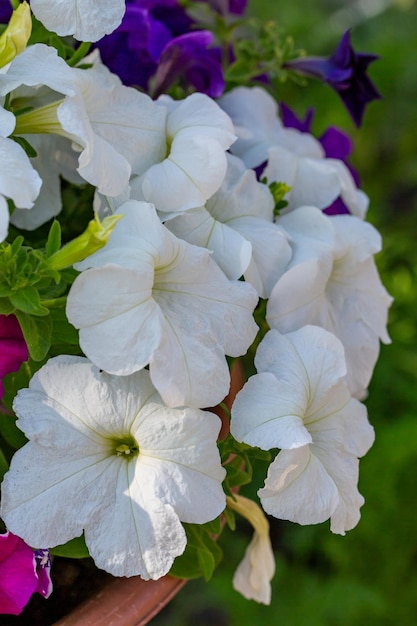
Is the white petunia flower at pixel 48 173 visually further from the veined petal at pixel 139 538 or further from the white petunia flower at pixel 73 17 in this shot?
the veined petal at pixel 139 538

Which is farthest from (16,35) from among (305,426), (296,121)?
(296,121)

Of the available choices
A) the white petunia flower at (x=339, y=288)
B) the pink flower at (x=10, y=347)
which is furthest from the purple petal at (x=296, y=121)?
the pink flower at (x=10, y=347)

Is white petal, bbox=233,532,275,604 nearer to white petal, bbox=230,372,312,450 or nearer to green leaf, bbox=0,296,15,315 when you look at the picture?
white petal, bbox=230,372,312,450

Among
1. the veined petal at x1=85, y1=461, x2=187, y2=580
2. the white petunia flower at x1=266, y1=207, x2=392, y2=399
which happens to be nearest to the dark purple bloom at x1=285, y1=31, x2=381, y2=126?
the white petunia flower at x1=266, y1=207, x2=392, y2=399

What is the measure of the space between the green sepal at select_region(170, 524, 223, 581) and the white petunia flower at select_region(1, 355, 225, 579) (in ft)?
0.30

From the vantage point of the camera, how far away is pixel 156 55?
0.81 m

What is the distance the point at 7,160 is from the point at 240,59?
0.47 m

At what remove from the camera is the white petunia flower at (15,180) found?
51 centimetres

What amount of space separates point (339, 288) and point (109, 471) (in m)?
0.30

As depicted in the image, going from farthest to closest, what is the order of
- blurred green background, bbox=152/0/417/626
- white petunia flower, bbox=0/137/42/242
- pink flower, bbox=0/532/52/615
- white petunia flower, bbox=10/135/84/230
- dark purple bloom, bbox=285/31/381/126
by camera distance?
blurred green background, bbox=152/0/417/626 → dark purple bloom, bbox=285/31/381/126 → white petunia flower, bbox=10/135/84/230 → pink flower, bbox=0/532/52/615 → white petunia flower, bbox=0/137/42/242

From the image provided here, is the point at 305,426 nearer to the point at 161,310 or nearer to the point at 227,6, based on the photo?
the point at 161,310

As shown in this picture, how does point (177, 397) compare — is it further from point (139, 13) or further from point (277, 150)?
point (139, 13)

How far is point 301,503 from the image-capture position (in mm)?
599

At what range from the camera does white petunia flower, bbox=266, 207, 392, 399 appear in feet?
2.26
